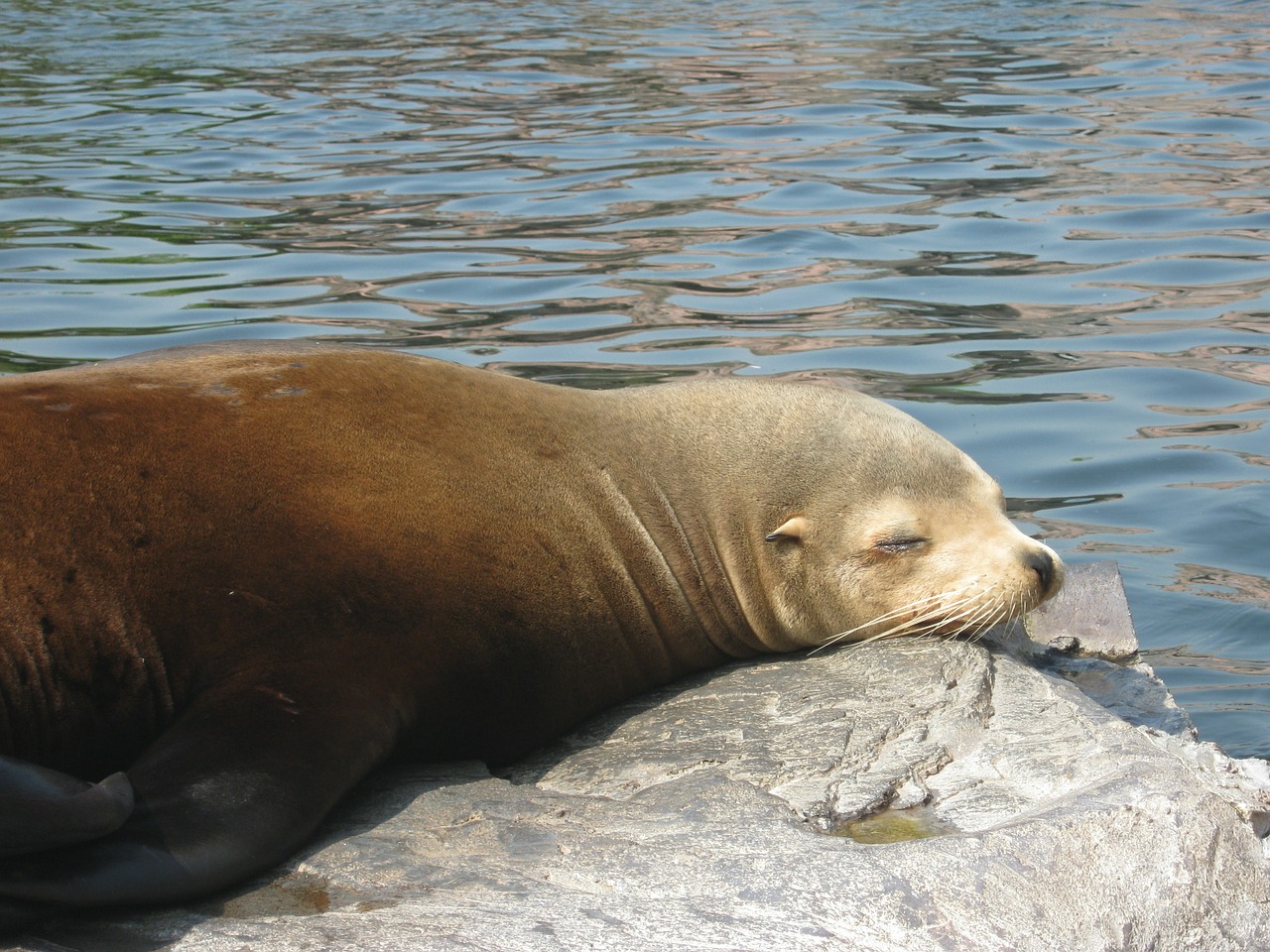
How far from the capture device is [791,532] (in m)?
4.67

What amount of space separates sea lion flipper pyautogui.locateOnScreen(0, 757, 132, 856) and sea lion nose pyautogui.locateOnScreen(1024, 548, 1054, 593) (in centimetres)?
256

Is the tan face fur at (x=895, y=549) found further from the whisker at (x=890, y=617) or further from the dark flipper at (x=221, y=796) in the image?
the dark flipper at (x=221, y=796)

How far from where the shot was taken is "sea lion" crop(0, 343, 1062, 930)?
3.23 metres

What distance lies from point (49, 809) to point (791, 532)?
234cm

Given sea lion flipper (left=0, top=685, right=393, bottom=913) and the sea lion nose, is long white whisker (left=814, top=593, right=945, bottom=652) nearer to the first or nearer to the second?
the sea lion nose

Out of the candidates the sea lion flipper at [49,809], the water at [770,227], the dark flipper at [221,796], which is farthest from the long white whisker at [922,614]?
the sea lion flipper at [49,809]

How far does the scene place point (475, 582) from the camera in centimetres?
389

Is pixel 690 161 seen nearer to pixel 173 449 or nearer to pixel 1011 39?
pixel 1011 39

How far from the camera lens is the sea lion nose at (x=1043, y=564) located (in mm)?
4559

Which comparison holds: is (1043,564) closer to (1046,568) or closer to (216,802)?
(1046,568)

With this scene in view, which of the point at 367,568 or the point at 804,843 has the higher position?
the point at 367,568

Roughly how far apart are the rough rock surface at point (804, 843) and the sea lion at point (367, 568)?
6.5 inches

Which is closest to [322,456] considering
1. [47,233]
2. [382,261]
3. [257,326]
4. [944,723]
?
[944,723]

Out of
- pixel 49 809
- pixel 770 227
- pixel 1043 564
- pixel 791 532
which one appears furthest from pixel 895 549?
pixel 770 227
